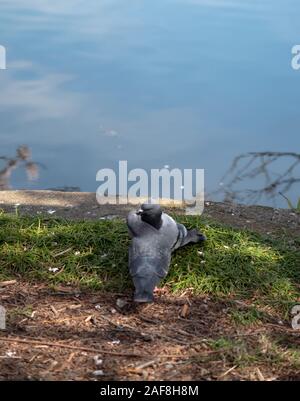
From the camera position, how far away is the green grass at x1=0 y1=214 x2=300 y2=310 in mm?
4641

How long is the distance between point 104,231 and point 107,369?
4.81ft

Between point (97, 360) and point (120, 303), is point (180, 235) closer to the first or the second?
point (120, 303)

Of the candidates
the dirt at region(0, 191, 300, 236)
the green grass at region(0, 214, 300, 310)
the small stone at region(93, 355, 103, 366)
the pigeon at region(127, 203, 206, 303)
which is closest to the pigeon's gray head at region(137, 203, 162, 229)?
the pigeon at region(127, 203, 206, 303)

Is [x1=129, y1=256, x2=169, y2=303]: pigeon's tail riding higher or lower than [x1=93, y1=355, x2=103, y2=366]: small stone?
higher

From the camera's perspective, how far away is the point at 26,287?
465cm

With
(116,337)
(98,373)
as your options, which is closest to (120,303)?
(116,337)

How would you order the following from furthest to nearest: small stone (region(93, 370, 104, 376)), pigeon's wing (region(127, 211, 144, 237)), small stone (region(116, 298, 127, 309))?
Result: pigeon's wing (region(127, 211, 144, 237))
small stone (region(116, 298, 127, 309))
small stone (region(93, 370, 104, 376))

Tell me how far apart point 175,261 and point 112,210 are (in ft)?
4.21

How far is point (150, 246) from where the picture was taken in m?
4.45

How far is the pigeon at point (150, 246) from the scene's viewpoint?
4305mm

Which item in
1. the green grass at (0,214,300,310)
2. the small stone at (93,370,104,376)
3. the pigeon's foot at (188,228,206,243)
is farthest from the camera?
the pigeon's foot at (188,228,206,243)

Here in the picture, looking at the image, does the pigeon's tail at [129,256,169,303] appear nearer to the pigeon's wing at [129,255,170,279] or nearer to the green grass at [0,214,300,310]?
the pigeon's wing at [129,255,170,279]

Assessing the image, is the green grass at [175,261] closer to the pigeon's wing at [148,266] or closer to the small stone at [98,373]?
the pigeon's wing at [148,266]
